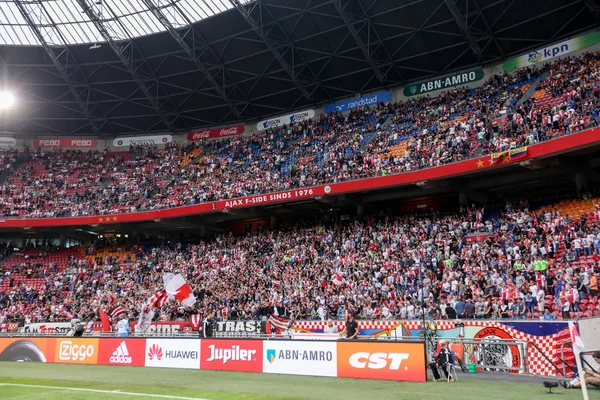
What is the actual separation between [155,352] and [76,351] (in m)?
4.94

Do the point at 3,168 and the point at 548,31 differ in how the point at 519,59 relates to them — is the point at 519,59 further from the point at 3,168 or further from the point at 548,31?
the point at 3,168

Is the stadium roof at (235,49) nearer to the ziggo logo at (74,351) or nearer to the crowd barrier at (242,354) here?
the crowd barrier at (242,354)

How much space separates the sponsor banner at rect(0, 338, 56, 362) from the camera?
928 inches

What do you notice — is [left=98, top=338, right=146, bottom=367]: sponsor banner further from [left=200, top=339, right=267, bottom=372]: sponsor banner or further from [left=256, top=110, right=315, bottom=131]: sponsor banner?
[left=256, top=110, right=315, bottom=131]: sponsor banner

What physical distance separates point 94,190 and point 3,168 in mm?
10577

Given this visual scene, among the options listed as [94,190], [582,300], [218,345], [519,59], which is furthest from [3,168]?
[582,300]

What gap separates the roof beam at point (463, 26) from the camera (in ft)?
98.6

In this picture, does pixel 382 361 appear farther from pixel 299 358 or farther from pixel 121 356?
pixel 121 356

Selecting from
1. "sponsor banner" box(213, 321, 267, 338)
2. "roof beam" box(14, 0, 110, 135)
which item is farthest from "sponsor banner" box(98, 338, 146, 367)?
"roof beam" box(14, 0, 110, 135)

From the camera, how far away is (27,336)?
79.8ft

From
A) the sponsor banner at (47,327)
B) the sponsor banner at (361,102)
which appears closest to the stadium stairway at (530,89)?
the sponsor banner at (361,102)

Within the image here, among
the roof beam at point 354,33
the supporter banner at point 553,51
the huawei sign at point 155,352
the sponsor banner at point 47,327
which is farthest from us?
the sponsor banner at point 47,327

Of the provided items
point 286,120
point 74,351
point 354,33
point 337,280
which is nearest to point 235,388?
point 74,351

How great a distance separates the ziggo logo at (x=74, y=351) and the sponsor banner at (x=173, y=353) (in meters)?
3.55
